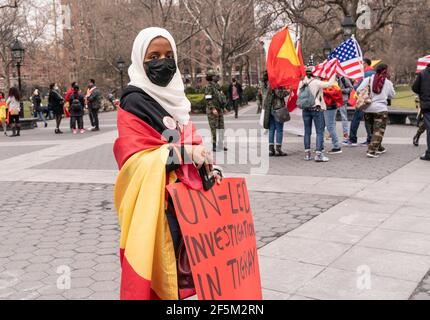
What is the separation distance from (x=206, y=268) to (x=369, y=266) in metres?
2.18

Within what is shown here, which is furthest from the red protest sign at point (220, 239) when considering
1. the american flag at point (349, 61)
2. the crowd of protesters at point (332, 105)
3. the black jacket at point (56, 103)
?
the black jacket at point (56, 103)

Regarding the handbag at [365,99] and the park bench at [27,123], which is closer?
the handbag at [365,99]

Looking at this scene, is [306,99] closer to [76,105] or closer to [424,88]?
[424,88]

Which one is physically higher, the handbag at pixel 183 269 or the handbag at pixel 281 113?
the handbag at pixel 281 113

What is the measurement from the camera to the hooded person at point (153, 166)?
2410mm

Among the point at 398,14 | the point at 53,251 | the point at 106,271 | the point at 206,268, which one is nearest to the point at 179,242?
the point at 206,268

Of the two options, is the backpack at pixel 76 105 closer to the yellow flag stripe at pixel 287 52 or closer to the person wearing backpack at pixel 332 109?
the yellow flag stripe at pixel 287 52

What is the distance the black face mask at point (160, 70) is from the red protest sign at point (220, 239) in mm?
613

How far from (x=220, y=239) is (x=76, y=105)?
1554 cm

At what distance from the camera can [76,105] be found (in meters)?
17.2

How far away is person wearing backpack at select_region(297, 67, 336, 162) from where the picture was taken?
31.0 ft

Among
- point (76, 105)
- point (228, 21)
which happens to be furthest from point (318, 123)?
point (228, 21)

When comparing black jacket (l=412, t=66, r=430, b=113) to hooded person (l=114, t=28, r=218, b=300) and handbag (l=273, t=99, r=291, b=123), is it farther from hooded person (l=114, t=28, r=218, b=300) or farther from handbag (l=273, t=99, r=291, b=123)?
hooded person (l=114, t=28, r=218, b=300)

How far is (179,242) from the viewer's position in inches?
101
